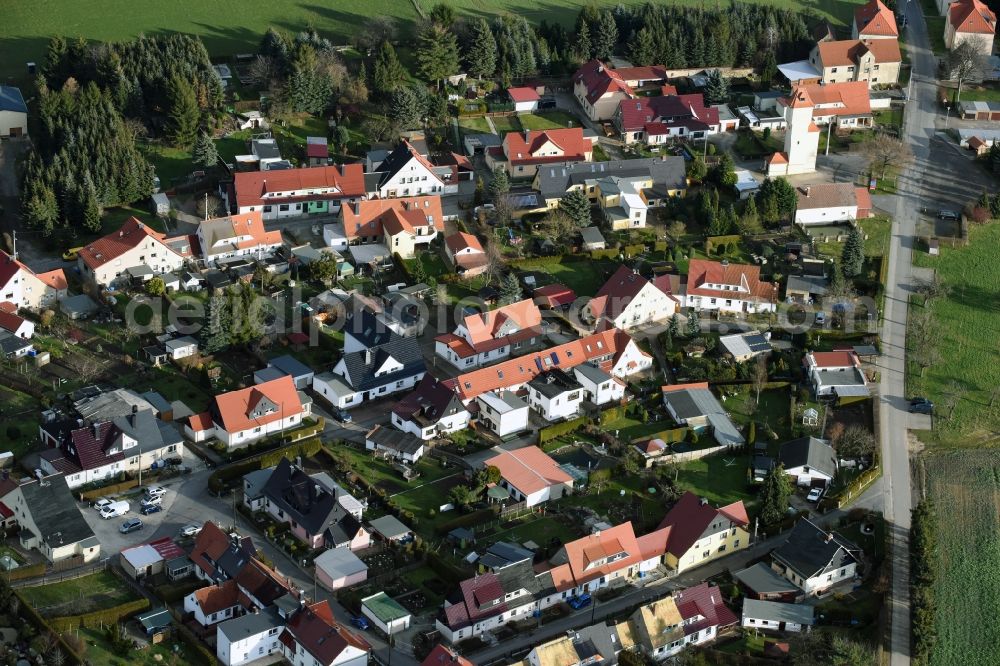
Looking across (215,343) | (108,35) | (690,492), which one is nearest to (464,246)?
(215,343)

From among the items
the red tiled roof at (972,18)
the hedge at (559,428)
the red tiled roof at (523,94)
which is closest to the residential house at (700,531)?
the hedge at (559,428)

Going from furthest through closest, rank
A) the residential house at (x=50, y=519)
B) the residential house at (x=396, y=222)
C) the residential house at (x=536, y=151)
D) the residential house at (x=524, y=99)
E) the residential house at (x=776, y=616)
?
the residential house at (x=524, y=99)
the residential house at (x=536, y=151)
the residential house at (x=396, y=222)
the residential house at (x=50, y=519)
the residential house at (x=776, y=616)

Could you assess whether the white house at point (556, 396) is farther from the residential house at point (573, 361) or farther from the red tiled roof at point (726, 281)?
the red tiled roof at point (726, 281)

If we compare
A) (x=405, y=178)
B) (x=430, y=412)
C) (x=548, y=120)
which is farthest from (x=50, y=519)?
(x=548, y=120)

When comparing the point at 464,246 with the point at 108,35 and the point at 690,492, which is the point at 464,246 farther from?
the point at 108,35

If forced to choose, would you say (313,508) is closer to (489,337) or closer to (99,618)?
(99,618)

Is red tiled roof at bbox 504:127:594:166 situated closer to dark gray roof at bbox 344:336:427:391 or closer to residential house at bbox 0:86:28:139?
dark gray roof at bbox 344:336:427:391
